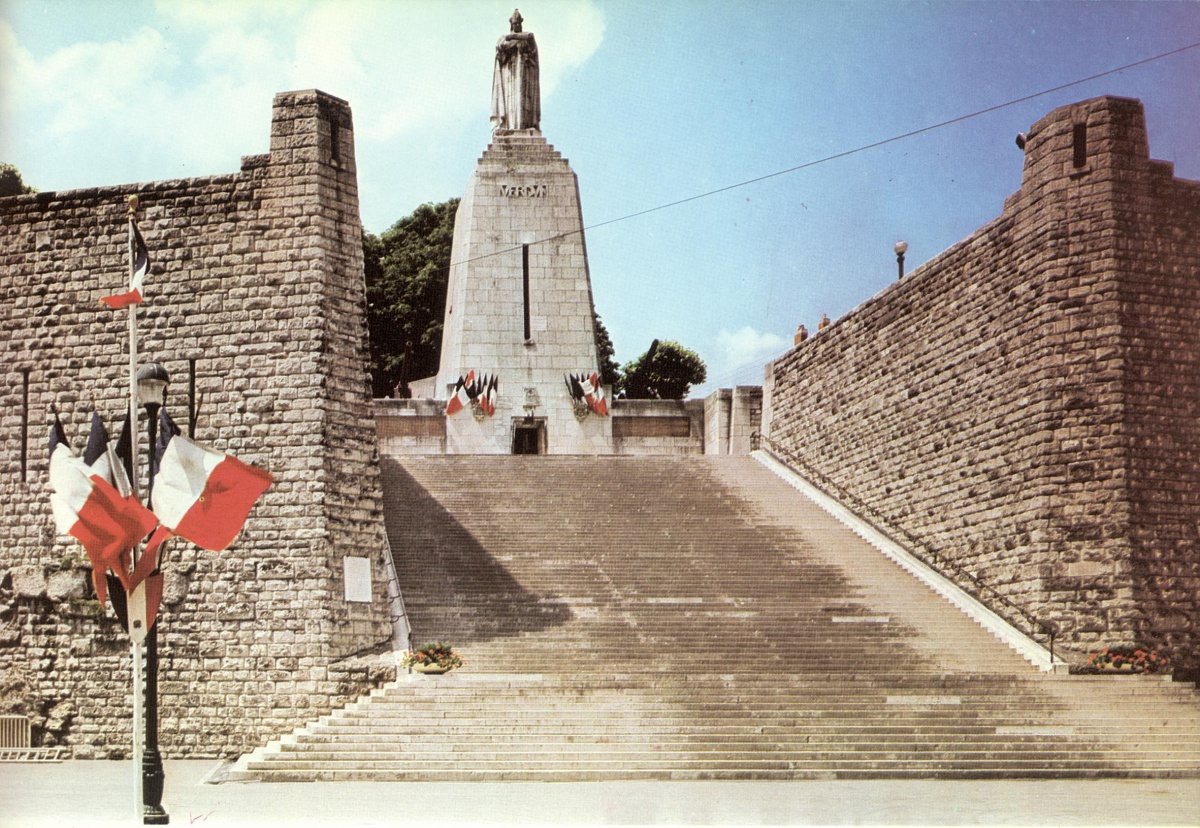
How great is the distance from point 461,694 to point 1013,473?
7.45 meters

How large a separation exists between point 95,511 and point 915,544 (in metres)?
12.5

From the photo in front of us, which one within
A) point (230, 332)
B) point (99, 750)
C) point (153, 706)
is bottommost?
point (99, 750)

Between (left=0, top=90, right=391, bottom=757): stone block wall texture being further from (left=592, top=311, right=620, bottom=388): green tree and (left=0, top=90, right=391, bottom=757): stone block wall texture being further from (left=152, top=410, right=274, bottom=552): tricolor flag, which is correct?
(left=592, top=311, right=620, bottom=388): green tree

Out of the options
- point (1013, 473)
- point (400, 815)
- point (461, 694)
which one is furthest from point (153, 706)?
point (1013, 473)

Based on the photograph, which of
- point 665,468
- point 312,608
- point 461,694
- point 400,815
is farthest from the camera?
point 665,468

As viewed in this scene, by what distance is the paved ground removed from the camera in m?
10.4

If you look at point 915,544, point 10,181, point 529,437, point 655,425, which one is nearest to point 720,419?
point 655,425

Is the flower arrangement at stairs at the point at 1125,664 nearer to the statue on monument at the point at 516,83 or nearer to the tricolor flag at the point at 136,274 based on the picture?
the tricolor flag at the point at 136,274

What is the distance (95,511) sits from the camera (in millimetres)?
10781

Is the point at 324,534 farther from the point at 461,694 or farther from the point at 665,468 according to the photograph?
the point at 665,468

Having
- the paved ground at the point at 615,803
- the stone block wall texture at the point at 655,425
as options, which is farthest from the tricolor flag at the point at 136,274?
the stone block wall texture at the point at 655,425

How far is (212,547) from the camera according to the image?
1069cm

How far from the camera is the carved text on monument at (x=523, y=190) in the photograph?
30672 millimetres

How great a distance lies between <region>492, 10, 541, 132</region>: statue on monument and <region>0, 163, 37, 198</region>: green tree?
10.4 m
